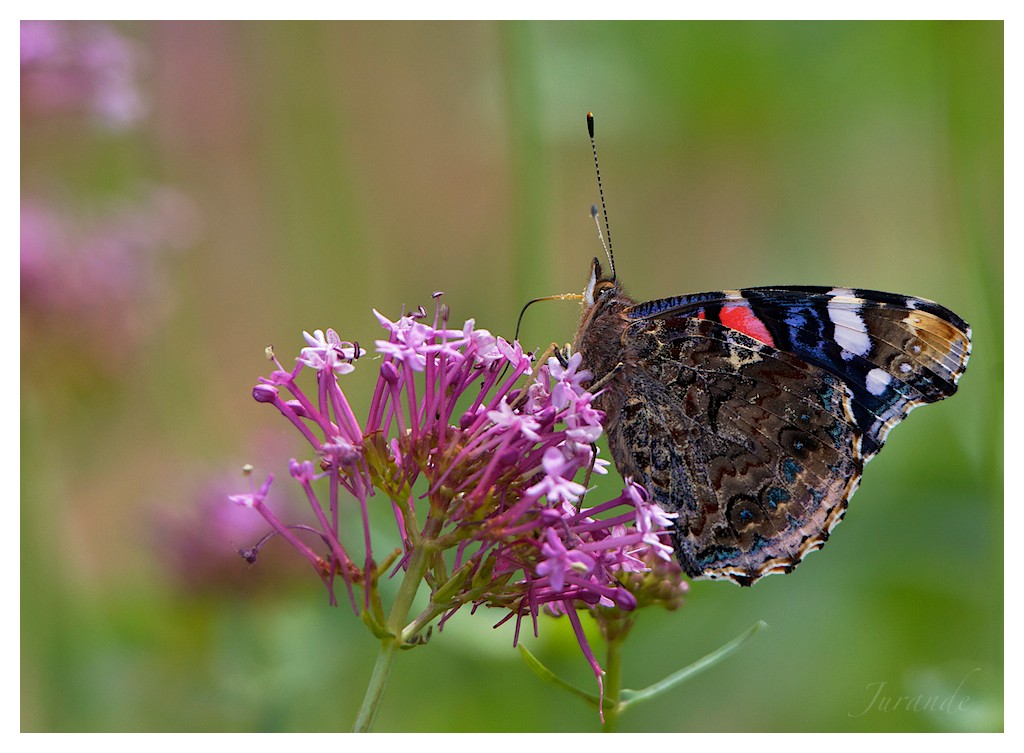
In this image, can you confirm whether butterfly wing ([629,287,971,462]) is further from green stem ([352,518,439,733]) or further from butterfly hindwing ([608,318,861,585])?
green stem ([352,518,439,733])

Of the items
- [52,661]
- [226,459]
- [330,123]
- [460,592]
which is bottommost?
[52,661]

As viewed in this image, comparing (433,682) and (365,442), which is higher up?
(365,442)

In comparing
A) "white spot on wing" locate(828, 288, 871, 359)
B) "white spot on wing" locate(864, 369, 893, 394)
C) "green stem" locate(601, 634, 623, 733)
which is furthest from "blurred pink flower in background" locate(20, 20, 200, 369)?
"white spot on wing" locate(864, 369, 893, 394)

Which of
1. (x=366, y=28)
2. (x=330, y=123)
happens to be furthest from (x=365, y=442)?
(x=366, y=28)

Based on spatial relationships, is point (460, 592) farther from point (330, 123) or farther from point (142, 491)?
point (142, 491)

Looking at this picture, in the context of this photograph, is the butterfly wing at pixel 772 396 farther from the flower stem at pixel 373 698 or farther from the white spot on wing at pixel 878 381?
the flower stem at pixel 373 698

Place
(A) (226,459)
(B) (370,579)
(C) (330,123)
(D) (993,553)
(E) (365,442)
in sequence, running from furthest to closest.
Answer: (C) (330,123)
(A) (226,459)
(D) (993,553)
(E) (365,442)
(B) (370,579)

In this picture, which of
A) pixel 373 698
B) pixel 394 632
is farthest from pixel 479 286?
pixel 373 698

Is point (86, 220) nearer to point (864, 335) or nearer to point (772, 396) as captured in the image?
point (772, 396)
